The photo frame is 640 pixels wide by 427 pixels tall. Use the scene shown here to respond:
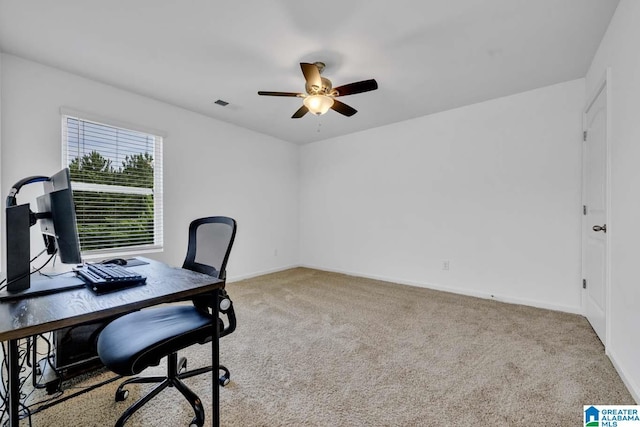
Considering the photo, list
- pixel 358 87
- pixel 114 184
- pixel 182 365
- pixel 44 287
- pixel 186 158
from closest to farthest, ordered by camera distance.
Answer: pixel 44 287, pixel 182 365, pixel 358 87, pixel 114 184, pixel 186 158

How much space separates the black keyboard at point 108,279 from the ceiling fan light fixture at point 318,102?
1991mm

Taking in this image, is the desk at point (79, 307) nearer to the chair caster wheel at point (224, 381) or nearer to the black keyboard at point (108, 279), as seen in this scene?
the black keyboard at point (108, 279)

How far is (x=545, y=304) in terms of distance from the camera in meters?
3.04

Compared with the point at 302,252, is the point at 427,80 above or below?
above

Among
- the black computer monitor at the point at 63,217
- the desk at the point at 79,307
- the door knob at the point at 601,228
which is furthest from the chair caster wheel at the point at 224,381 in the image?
the door knob at the point at 601,228

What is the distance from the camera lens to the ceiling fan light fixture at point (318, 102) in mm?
2553

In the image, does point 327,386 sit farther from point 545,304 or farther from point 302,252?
point 302,252

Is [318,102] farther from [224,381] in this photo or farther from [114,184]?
[114,184]

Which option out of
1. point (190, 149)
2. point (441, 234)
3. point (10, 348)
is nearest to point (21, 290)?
point (10, 348)

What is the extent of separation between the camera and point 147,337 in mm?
1299

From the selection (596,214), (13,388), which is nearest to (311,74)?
(13,388)

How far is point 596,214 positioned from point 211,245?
322 centimetres

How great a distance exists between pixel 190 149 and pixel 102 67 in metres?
1.27

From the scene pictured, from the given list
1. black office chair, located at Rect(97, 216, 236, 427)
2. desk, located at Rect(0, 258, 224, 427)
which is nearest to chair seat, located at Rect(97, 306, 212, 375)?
black office chair, located at Rect(97, 216, 236, 427)
